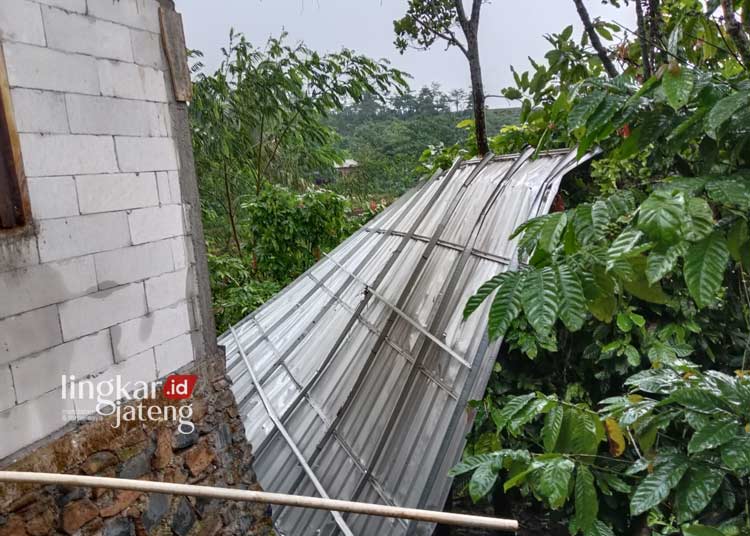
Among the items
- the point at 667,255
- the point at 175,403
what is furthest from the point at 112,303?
the point at 667,255

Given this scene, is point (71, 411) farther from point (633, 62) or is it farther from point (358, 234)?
point (358, 234)

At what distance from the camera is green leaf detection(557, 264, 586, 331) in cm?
116

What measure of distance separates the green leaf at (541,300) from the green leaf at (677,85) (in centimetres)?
48

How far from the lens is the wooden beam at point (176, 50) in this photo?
2.27 m

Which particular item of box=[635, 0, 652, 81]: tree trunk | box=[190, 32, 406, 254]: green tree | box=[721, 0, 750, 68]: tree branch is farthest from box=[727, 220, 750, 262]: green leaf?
box=[190, 32, 406, 254]: green tree

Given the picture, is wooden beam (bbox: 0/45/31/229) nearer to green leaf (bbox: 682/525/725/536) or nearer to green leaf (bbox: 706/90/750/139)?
green leaf (bbox: 706/90/750/139)

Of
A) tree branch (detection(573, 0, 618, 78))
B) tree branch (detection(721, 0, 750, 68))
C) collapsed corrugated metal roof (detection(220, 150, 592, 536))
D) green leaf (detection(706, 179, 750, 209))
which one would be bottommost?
collapsed corrugated metal roof (detection(220, 150, 592, 536))

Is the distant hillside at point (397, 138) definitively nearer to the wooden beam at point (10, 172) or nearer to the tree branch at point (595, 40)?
the tree branch at point (595, 40)

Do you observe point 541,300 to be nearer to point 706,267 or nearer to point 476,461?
point 706,267

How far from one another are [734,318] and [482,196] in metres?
1.81

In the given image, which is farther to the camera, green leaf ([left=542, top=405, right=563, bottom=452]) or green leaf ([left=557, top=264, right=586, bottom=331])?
green leaf ([left=542, top=405, right=563, bottom=452])

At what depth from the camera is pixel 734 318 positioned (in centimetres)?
319

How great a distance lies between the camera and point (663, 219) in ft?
3.34

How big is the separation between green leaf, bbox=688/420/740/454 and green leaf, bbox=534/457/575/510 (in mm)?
292
